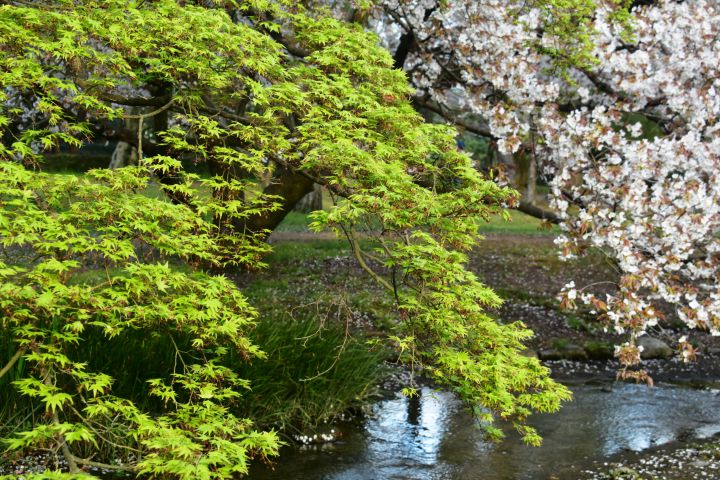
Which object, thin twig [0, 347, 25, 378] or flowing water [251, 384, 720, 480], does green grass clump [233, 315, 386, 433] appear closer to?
flowing water [251, 384, 720, 480]

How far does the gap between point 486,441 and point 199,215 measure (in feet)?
15.7

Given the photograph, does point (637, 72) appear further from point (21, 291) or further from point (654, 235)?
point (21, 291)

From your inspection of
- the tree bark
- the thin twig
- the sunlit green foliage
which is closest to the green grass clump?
the sunlit green foliage

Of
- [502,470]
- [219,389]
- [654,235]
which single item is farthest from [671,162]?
[219,389]

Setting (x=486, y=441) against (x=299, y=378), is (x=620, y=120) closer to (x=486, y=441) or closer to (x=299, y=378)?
(x=486, y=441)

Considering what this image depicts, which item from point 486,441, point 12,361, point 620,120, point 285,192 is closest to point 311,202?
point 285,192

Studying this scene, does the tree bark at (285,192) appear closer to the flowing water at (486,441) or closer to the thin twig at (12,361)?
the flowing water at (486,441)

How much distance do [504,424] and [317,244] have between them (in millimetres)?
9855

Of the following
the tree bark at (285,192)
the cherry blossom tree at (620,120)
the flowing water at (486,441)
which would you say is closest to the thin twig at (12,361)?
the flowing water at (486,441)

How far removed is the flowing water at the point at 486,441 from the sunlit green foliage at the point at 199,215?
1111mm

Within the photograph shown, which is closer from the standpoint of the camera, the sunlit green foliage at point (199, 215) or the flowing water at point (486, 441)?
the sunlit green foliage at point (199, 215)

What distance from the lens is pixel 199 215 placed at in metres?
5.77

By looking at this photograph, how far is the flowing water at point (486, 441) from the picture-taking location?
7.83 m

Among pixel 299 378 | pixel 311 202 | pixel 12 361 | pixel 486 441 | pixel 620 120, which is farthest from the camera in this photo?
pixel 311 202
